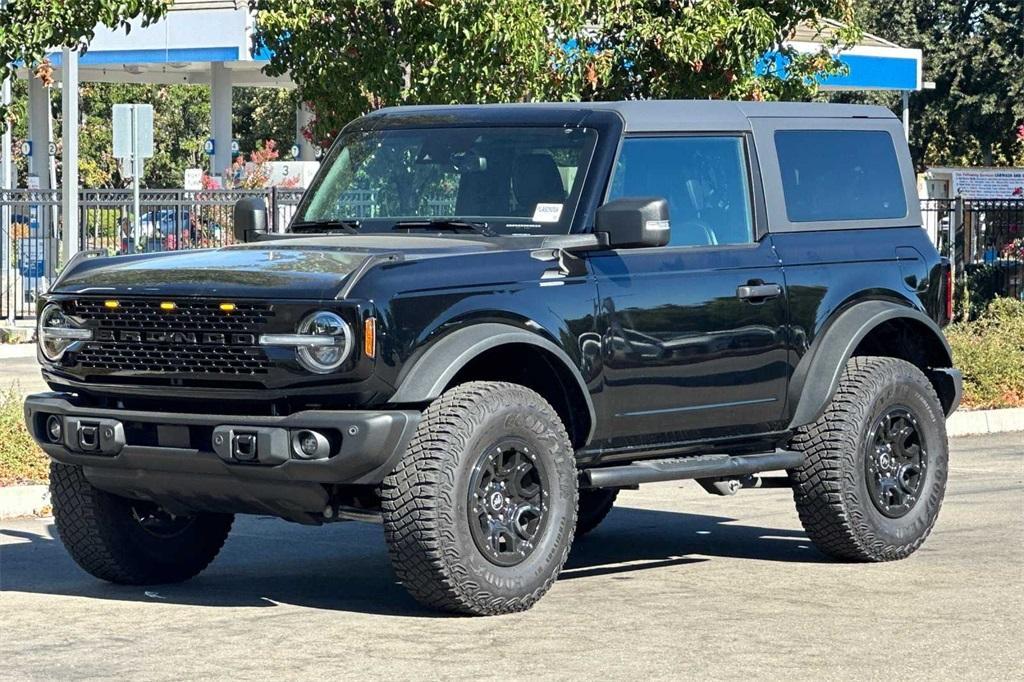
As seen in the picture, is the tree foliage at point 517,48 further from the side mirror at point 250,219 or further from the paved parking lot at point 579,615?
the side mirror at point 250,219

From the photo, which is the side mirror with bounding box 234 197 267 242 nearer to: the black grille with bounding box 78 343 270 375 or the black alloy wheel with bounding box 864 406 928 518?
the black grille with bounding box 78 343 270 375

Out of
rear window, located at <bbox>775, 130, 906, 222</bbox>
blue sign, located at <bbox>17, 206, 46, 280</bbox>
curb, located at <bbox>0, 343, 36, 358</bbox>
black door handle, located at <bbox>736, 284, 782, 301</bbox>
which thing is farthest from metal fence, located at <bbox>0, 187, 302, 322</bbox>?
black door handle, located at <bbox>736, 284, 782, 301</bbox>

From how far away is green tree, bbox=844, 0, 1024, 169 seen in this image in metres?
60.3

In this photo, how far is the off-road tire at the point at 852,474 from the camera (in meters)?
8.95

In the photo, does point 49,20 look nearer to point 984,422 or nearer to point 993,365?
point 984,422

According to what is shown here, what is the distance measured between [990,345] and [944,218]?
11242mm

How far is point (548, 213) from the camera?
8258 millimetres

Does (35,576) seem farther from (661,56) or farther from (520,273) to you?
(661,56)

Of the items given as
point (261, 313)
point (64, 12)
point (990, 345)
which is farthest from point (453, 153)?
point (990, 345)

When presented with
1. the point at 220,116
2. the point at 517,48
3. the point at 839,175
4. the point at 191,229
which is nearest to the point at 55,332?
the point at 839,175

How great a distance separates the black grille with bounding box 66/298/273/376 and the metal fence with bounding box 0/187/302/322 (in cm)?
1945

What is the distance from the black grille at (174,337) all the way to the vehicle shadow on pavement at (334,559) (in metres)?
1.10

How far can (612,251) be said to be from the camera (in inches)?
322

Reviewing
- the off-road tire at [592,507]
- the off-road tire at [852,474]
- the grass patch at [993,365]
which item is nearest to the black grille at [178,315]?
the off-road tire at [852,474]
